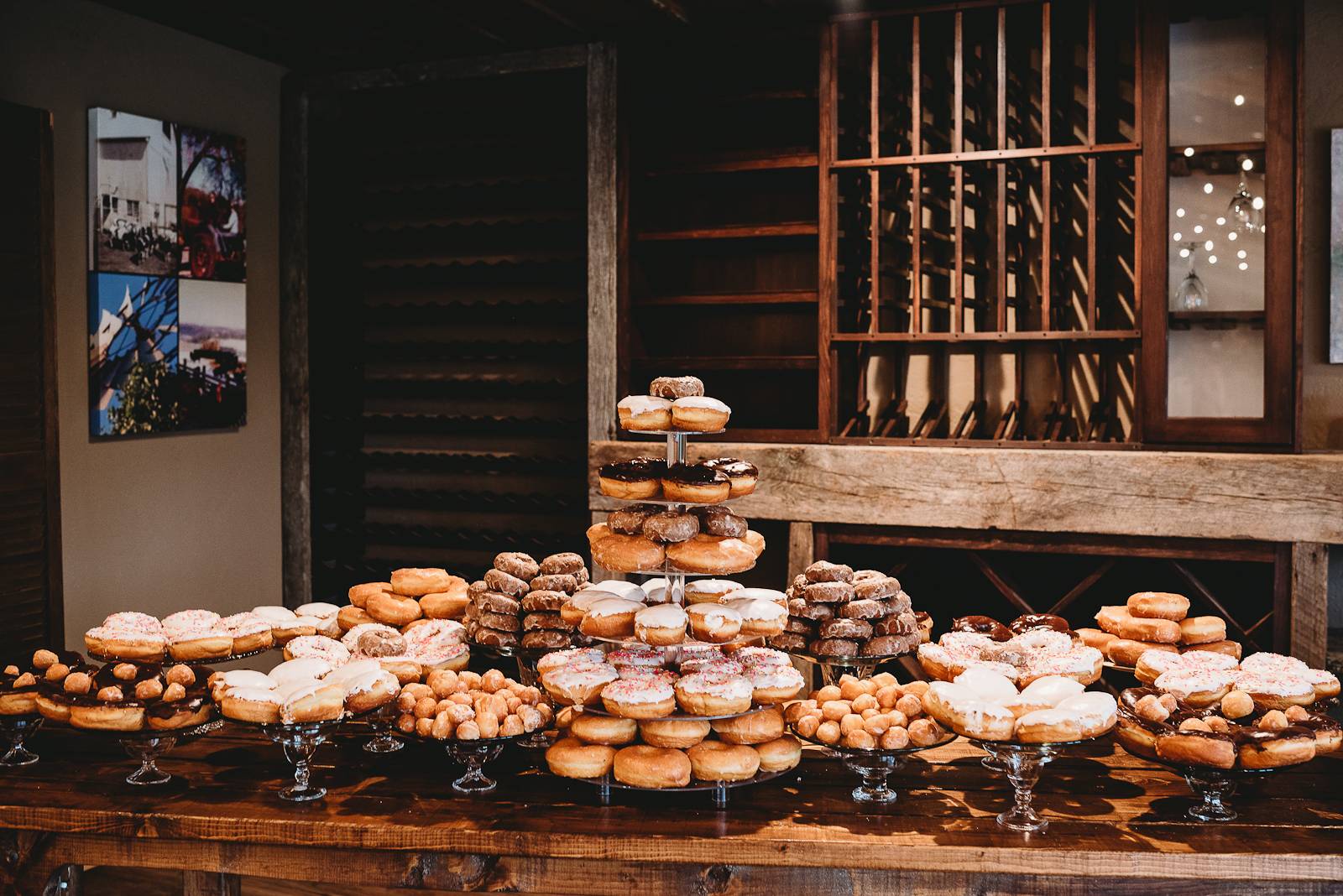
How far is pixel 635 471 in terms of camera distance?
222 centimetres

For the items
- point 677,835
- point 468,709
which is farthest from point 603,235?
point 677,835

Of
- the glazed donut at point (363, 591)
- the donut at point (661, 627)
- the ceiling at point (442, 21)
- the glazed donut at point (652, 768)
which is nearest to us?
the glazed donut at point (652, 768)

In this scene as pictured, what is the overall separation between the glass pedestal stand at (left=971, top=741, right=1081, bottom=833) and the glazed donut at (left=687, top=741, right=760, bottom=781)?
0.38 meters

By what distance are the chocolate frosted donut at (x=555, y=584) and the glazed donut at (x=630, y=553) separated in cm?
36

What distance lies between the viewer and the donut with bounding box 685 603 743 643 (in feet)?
6.98

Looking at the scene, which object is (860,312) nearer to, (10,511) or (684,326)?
(684,326)

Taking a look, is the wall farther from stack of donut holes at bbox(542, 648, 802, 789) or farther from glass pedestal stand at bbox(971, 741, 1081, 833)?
glass pedestal stand at bbox(971, 741, 1081, 833)

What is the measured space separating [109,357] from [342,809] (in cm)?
274

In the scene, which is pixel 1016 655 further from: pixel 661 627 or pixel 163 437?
pixel 163 437

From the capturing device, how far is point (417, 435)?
17.1 ft

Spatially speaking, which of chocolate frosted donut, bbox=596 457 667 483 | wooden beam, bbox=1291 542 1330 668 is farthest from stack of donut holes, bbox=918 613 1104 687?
wooden beam, bbox=1291 542 1330 668

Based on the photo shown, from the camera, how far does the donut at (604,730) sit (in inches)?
78.7

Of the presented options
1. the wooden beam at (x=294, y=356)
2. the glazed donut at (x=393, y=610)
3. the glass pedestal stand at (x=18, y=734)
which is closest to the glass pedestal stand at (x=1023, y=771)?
the glazed donut at (x=393, y=610)

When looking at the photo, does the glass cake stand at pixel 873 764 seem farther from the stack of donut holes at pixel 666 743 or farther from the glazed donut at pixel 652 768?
the glazed donut at pixel 652 768
